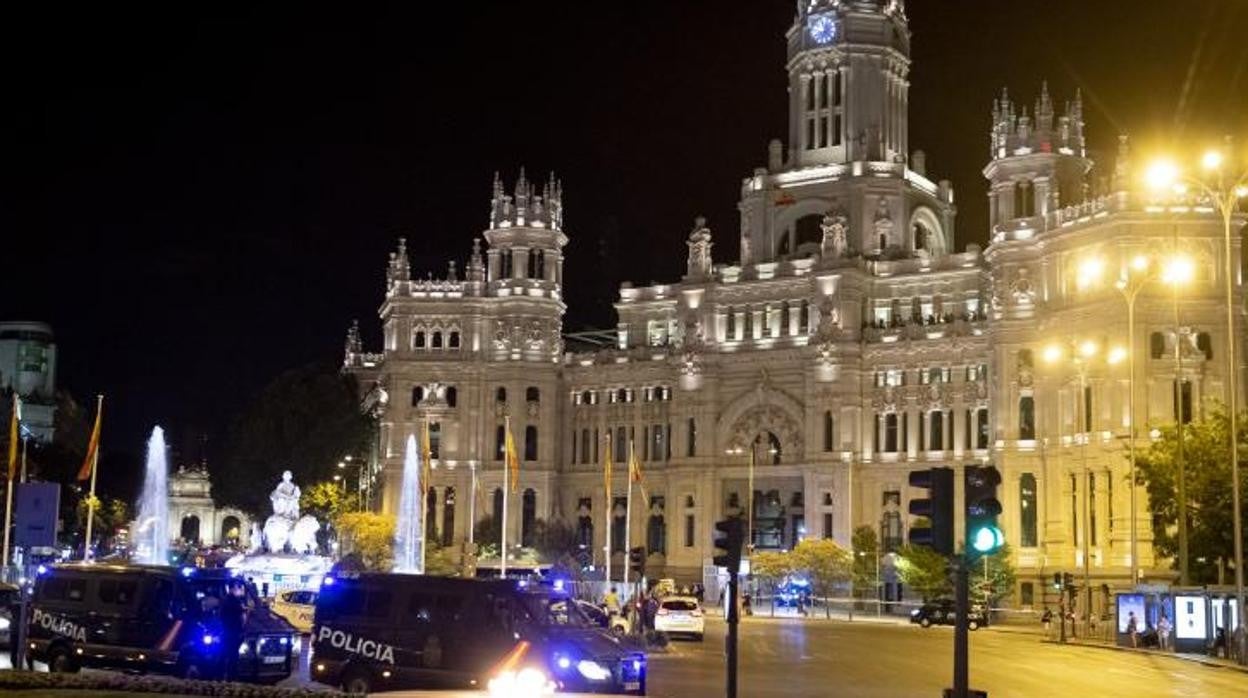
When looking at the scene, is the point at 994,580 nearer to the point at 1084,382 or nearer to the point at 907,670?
the point at 1084,382

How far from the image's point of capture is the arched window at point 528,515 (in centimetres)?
12675

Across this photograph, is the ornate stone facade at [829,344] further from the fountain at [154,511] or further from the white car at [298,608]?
the white car at [298,608]

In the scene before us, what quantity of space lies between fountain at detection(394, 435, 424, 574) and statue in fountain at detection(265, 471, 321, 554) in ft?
46.0

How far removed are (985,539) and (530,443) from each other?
109 metres

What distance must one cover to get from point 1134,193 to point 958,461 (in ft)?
80.3

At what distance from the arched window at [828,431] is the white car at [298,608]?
68.1 m

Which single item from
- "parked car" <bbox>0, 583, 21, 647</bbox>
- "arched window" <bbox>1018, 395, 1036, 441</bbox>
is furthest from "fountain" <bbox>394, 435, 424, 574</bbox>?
"parked car" <bbox>0, 583, 21, 647</bbox>

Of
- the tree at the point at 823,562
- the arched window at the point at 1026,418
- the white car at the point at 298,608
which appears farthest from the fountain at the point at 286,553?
the arched window at the point at 1026,418

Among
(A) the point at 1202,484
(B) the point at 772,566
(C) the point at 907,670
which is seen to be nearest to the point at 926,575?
(B) the point at 772,566

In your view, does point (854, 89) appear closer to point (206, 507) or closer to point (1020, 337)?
point (1020, 337)

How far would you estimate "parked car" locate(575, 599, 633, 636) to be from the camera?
37969 millimetres

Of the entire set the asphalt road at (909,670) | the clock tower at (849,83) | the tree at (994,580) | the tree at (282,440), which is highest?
the clock tower at (849,83)

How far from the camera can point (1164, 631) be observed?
59344 millimetres

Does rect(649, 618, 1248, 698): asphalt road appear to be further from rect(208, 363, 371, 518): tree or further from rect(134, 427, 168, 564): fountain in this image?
rect(208, 363, 371, 518): tree
